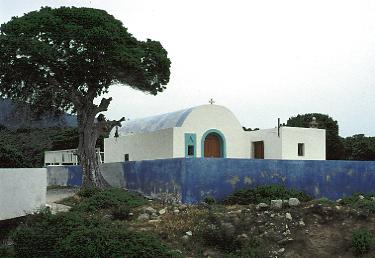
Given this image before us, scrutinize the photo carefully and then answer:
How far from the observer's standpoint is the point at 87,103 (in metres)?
25.3

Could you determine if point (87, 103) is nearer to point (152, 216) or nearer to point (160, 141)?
point (160, 141)

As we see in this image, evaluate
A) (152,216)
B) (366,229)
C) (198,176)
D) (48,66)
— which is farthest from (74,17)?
(366,229)

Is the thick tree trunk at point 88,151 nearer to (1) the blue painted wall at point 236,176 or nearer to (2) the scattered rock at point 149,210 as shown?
(1) the blue painted wall at point 236,176

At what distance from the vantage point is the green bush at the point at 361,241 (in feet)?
37.9

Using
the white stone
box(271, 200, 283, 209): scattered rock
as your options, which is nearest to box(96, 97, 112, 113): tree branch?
the white stone

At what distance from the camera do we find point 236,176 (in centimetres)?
1881

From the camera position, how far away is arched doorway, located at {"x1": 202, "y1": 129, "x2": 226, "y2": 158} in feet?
83.5

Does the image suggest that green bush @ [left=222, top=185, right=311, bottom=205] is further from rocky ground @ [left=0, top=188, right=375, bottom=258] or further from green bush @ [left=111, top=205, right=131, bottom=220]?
green bush @ [left=111, top=205, right=131, bottom=220]

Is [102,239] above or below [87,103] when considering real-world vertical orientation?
below

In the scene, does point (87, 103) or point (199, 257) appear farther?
point (87, 103)

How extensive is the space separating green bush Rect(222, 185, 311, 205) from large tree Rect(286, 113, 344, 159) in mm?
37327

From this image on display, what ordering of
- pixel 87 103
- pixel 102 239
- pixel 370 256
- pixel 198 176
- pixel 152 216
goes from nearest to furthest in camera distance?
pixel 102 239 < pixel 370 256 < pixel 152 216 < pixel 198 176 < pixel 87 103

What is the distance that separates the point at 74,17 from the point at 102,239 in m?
16.3

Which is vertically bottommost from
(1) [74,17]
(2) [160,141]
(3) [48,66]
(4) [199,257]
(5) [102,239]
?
(4) [199,257]
